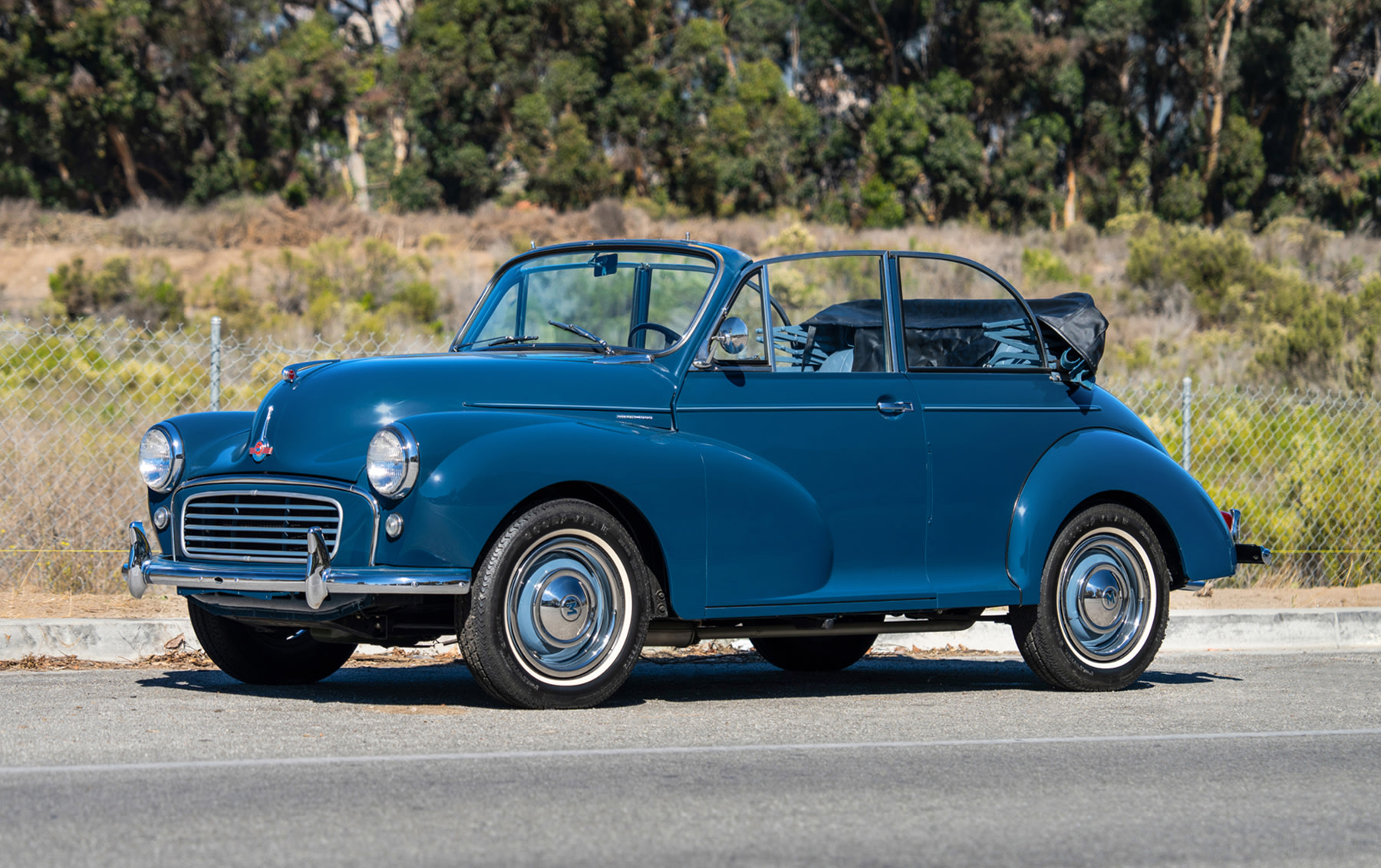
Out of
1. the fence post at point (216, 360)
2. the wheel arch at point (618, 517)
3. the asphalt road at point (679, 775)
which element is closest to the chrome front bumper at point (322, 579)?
the wheel arch at point (618, 517)

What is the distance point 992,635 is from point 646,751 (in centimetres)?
484

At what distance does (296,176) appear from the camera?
51250mm

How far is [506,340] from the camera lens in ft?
25.3

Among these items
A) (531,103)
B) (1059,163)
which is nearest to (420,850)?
(531,103)

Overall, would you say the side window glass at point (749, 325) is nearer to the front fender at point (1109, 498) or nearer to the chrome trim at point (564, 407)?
the chrome trim at point (564, 407)

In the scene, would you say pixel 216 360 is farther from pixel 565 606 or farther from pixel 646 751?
pixel 646 751

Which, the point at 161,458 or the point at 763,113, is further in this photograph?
the point at 763,113

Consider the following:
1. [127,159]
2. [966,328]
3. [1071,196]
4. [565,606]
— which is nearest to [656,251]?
[966,328]

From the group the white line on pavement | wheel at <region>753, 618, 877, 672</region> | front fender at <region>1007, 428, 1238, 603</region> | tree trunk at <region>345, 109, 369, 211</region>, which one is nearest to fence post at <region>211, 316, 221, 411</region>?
wheel at <region>753, 618, 877, 672</region>

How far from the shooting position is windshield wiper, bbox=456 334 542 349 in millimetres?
7688

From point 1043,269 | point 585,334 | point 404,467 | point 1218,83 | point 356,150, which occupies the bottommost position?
point 404,467

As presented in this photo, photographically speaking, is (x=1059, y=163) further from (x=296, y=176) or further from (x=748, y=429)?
(x=748, y=429)

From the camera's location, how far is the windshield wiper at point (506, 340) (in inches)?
303

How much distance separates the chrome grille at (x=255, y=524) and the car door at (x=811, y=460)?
156 cm
